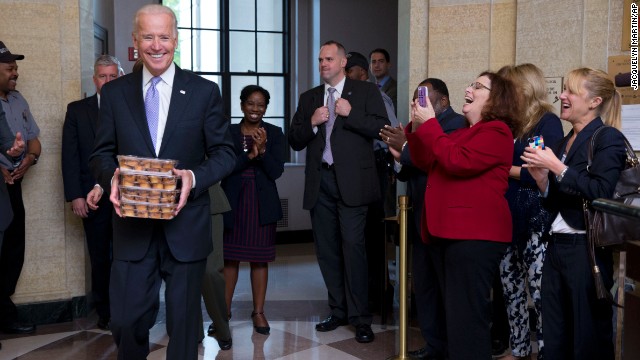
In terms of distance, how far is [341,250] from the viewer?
198 inches

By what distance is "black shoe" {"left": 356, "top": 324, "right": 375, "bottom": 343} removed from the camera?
4.73 meters

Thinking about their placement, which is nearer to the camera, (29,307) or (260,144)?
(260,144)

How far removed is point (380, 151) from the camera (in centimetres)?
532

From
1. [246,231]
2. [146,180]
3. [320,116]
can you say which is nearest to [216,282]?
[246,231]

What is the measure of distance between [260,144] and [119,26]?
15.6ft

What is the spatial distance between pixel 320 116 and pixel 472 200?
5.91 ft

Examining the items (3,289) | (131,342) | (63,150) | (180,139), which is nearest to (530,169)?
(180,139)

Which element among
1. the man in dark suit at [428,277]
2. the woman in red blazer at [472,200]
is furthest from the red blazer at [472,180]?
the man in dark suit at [428,277]

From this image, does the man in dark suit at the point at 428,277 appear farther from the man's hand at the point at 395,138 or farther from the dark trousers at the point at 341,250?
the dark trousers at the point at 341,250

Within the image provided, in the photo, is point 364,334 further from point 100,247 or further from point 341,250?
point 100,247

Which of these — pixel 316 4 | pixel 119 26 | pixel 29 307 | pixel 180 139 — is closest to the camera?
pixel 180 139

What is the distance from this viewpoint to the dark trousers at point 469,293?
3.32m


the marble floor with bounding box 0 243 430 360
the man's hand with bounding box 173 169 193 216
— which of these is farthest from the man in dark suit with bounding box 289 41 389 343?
the man's hand with bounding box 173 169 193 216

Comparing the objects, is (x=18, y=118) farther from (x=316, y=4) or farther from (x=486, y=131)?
(x=316, y=4)
